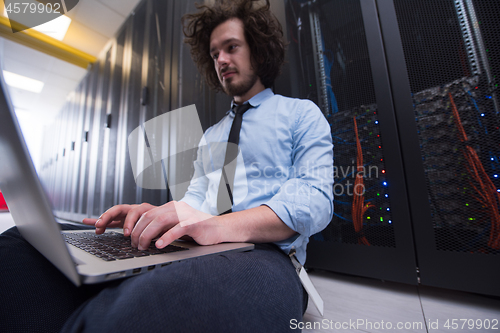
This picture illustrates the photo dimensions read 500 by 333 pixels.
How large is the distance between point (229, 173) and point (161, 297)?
0.57 m

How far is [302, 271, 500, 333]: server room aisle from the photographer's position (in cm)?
60

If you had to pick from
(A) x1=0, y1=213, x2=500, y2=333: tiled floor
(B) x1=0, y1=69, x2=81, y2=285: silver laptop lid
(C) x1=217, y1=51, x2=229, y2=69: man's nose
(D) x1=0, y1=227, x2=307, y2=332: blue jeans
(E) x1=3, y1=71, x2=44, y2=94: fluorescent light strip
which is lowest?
(A) x1=0, y1=213, x2=500, y2=333: tiled floor

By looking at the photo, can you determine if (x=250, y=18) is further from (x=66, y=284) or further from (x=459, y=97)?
(x=66, y=284)

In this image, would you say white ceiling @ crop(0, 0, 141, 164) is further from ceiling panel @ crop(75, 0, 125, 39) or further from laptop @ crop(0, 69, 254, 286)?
laptop @ crop(0, 69, 254, 286)

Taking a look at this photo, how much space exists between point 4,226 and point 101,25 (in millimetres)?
2507

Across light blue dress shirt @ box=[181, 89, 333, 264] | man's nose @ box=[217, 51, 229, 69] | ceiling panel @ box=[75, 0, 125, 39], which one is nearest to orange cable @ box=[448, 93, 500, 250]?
light blue dress shirt @ box=[181, 89, 333, 264]

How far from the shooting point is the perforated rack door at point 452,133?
74 cm

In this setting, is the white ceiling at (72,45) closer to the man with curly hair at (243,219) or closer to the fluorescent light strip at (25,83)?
the fluorescent light strip at (25,83)

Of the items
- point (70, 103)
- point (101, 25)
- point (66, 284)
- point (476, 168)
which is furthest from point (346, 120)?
point (70, 103)

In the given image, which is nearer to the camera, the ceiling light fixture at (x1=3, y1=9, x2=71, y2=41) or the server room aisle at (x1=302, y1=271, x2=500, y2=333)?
the server room aisle at (x1=302, y1=271, x2=500, y2=333)

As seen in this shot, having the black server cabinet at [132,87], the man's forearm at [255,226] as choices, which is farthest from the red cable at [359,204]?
the black server cabinet at [132,87]

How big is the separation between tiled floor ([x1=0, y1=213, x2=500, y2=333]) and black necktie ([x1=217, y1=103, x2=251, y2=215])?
1.45 ft

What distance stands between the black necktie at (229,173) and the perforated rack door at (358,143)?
1.78 ft

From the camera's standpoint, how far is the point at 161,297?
243 mm
